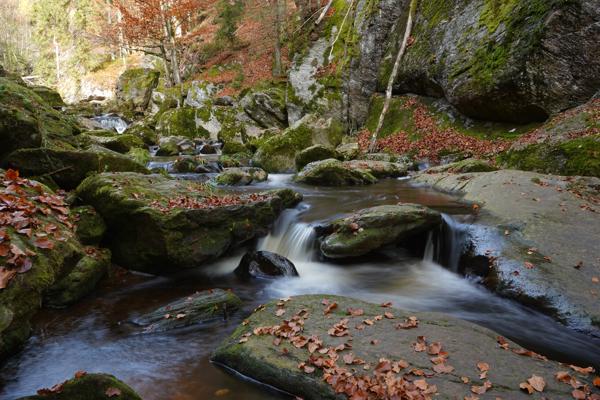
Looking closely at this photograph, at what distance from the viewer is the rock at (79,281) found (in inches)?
232

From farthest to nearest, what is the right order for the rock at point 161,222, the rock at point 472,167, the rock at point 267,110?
the rock at point 267,110, the rock at point 472,167, the rock at point 161,222

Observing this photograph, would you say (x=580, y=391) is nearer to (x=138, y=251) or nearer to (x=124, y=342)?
(x=124, y=342)

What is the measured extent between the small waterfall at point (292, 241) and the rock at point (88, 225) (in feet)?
9.90

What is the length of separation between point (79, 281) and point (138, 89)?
3288 cm

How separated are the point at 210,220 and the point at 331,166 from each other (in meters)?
6.33

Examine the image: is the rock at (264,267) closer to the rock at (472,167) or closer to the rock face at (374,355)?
the rock face at (374,355)

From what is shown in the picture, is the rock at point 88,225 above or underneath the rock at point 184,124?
underneath

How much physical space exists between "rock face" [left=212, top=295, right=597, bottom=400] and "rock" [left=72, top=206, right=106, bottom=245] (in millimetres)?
3624

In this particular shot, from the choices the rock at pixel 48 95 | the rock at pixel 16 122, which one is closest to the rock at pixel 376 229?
the rock at pixel 16 122

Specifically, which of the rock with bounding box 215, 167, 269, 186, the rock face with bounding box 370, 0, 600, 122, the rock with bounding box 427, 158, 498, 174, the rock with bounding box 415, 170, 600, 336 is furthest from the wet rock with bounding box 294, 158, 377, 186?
the rock face with bounding box 370, 0, 600, 122

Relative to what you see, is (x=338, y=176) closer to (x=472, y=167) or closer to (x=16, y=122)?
(x=472, y=167)

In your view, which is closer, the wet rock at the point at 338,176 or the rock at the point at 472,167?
the rock at the point at 472,167

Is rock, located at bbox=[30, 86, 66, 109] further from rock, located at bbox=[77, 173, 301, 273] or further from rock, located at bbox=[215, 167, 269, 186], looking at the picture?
rock, located at bbox=[77, 173, 301, 273]

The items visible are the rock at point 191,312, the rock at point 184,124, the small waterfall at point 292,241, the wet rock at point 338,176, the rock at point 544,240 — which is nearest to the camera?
the rock at point 544,240
